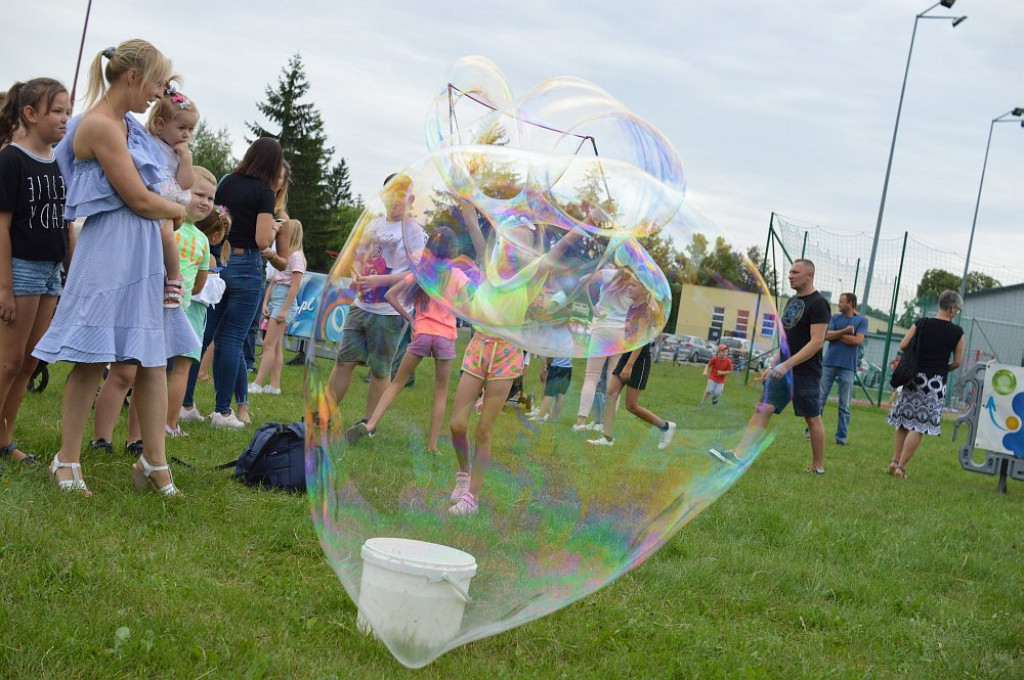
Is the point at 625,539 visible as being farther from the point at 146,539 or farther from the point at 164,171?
the point at 164,171

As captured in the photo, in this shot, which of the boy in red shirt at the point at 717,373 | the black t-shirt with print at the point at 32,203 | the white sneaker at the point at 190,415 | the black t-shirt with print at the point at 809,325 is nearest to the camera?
A: the boy in red shirt at the point at 717,373

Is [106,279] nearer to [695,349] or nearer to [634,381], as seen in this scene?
[634,381]

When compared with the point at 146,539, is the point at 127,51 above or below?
above

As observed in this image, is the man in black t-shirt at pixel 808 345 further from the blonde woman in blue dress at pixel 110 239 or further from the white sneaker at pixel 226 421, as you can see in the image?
the white sneaker at pixel 226 421

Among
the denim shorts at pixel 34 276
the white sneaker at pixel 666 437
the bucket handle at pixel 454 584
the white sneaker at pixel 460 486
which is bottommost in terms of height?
the bucket handle at pixel 454 584

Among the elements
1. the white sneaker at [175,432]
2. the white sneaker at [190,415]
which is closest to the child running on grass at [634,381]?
the white sneaker at [175,432]

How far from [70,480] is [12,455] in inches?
29.4

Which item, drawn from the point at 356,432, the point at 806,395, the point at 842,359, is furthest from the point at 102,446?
the point at 842,359

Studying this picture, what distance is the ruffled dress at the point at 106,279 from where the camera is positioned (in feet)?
12.3

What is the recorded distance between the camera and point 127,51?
3.78 m

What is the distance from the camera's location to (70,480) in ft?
13.0

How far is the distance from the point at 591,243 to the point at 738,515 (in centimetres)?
305

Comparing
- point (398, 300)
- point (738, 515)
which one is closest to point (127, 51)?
Result: point (398, 300)

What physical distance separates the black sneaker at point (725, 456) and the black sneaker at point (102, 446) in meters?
3.31
